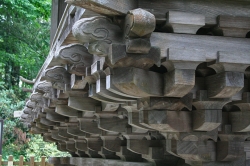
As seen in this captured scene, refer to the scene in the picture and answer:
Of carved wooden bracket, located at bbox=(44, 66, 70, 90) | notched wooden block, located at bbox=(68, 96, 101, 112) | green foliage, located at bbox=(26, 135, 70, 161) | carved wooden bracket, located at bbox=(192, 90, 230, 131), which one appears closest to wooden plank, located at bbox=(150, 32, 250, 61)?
carved wooden bracket, located at bbox=(192, 90, 230, 131)

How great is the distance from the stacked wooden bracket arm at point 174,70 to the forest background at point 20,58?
1304cm

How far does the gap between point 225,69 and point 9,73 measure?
1800 centimetres

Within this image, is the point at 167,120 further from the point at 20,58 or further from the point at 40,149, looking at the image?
the point at 20,58

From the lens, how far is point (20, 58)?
18266 mm

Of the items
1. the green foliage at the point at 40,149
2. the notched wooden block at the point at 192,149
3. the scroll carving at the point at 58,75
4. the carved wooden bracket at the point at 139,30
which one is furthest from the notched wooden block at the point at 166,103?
the green foliage at the point at 40,149

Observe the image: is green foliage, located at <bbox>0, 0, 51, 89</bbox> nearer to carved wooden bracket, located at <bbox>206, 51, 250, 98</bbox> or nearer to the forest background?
the forest background

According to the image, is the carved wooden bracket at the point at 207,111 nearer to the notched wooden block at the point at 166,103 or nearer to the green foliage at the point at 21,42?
the notched wooden block at the point at 166,103

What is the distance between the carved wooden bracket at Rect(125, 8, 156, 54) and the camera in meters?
1.94

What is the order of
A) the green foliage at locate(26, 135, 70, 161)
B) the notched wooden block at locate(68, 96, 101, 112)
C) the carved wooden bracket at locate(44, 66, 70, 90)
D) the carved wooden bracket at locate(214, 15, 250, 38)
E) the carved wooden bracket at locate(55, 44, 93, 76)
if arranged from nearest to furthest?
the carved wooden bracket at locate(214, 15, 250, 38)
the carved wooden bracket at locate(55, 44, 93, 76)
the carved wooden bracket at locate(44, 66, 70, 90)
the notched wooden block at locate(68, 96, 101, 112)
the green foliage at locate(26, 135, 70, 161)

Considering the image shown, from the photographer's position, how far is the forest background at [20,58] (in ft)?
53.3

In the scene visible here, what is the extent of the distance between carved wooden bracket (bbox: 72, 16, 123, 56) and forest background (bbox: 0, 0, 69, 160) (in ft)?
45.4

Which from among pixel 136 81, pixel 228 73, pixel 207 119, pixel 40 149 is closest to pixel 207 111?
pixel 207 119

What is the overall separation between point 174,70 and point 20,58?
16.6 meters

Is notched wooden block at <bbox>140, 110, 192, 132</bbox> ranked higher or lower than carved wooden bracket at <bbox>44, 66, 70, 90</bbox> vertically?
lower
